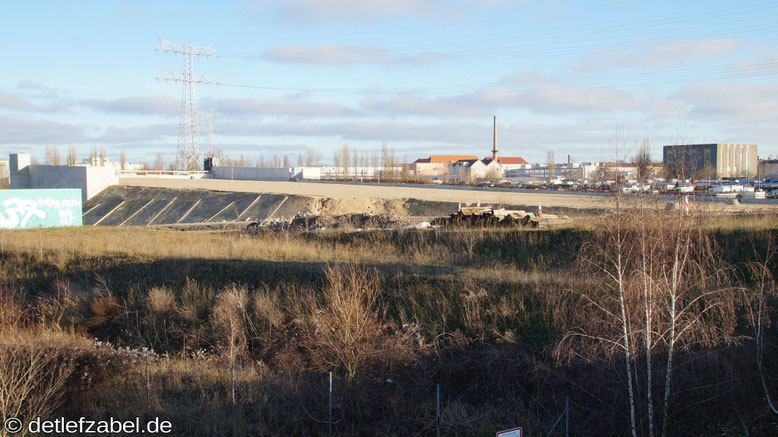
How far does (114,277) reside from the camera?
20812 millimetres

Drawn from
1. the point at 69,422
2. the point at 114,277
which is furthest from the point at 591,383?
the point at 114,277

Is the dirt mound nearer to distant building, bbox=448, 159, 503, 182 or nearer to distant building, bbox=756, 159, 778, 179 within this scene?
distant building, bbox=448, 159, 503, 182

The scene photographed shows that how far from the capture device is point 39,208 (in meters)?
33.1

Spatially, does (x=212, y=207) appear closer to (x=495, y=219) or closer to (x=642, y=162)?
(x=495, y=219)

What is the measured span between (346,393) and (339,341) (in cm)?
125

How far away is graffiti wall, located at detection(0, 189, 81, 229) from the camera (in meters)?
32.0

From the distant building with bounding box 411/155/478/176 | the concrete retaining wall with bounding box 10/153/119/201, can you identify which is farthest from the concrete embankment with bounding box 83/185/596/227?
the distant building with bounding box 411/155/478/176

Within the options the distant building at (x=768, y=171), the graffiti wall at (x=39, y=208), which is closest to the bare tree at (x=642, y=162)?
the graffiti wall at (x=39, y=208)

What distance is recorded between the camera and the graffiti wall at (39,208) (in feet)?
105

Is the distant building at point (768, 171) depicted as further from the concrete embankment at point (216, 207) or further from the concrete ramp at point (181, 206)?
the concrete ramp at point (181, 206)

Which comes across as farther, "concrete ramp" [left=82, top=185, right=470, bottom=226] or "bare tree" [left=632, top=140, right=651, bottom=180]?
"concrete ramp" [left=82, top=185, right=470, bottom=226]

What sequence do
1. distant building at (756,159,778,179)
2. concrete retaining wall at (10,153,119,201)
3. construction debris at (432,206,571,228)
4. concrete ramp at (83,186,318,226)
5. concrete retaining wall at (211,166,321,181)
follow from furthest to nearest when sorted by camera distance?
concrete retaining wall at (211,166,321,181) < distant building at (756,159,778,179) < concrete retaining wall at (10,153,119,201) < concrete ramp at (83,186,318,226) < construction debris at (432,206,571,228)

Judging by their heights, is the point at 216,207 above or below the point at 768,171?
below

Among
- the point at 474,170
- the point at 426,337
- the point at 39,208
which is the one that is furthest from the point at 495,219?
the point at 474,170
